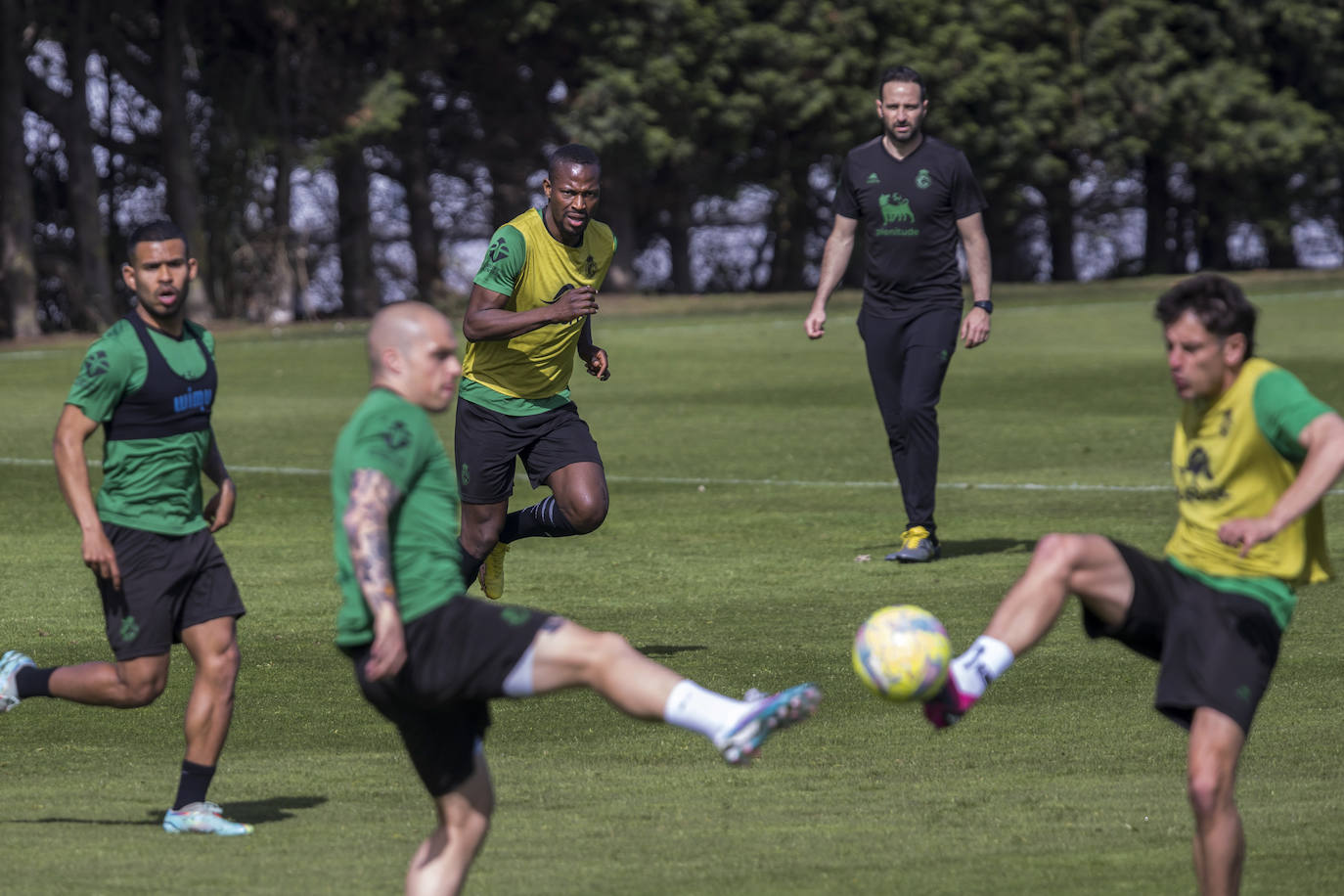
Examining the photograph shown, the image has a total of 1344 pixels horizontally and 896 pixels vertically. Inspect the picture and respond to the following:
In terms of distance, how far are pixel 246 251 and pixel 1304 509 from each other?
3164 cm

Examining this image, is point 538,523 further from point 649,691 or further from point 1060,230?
point 1060,230

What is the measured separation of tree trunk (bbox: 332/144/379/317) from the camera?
123ft

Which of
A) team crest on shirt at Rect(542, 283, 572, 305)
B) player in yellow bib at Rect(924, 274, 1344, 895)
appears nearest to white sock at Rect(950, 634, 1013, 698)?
player in yellow bib at Rect(924, 274, 1344, 895)

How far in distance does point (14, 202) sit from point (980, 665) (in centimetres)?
2915

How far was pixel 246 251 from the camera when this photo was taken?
3534cm

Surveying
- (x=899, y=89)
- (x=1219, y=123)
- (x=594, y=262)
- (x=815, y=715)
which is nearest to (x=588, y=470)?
(x=594, y=262)

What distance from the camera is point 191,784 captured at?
636 cm

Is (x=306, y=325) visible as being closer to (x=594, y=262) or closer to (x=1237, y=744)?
(x=594, y=262)

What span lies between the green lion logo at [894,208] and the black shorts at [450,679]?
23.7 ft

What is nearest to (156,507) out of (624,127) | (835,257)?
(835,257)

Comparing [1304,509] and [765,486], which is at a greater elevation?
[1304,509]

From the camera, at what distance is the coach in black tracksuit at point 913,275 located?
11.8 meters

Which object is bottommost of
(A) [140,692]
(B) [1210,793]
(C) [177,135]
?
(A) [140,692]

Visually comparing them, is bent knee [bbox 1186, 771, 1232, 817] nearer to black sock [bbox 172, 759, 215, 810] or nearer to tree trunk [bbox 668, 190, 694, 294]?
black sock [bbox 172, 759, 215, 810]
